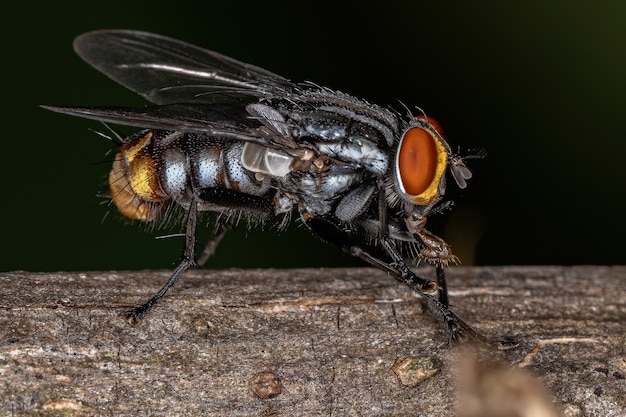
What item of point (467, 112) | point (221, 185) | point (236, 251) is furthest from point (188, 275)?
point (467, 112)

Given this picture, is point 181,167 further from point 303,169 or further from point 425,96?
point 425,96

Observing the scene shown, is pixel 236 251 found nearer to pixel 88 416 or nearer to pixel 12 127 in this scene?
pixel 12 127

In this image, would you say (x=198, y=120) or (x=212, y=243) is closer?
(x=198, y=120)

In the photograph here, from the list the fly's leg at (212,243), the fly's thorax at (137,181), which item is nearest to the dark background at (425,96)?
the fly's leg at (212,243)

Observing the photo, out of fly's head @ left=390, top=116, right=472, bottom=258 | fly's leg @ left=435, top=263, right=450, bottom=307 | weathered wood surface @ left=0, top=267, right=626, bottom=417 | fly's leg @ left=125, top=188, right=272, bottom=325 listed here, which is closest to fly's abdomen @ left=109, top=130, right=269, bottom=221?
fly's leg @ left=125, top=188, right=272, bottom=325

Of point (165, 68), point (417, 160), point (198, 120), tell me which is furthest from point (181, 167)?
point (417, 160)

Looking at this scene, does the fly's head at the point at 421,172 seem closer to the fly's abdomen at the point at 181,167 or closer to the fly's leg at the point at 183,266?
the fly's abdomen at the point at 181,167

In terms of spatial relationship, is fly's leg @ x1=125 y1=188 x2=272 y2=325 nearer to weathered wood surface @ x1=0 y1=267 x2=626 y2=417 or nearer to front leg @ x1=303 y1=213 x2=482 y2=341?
weathered wood surface @ x1=0 y1=267 x2=626 y2=417
